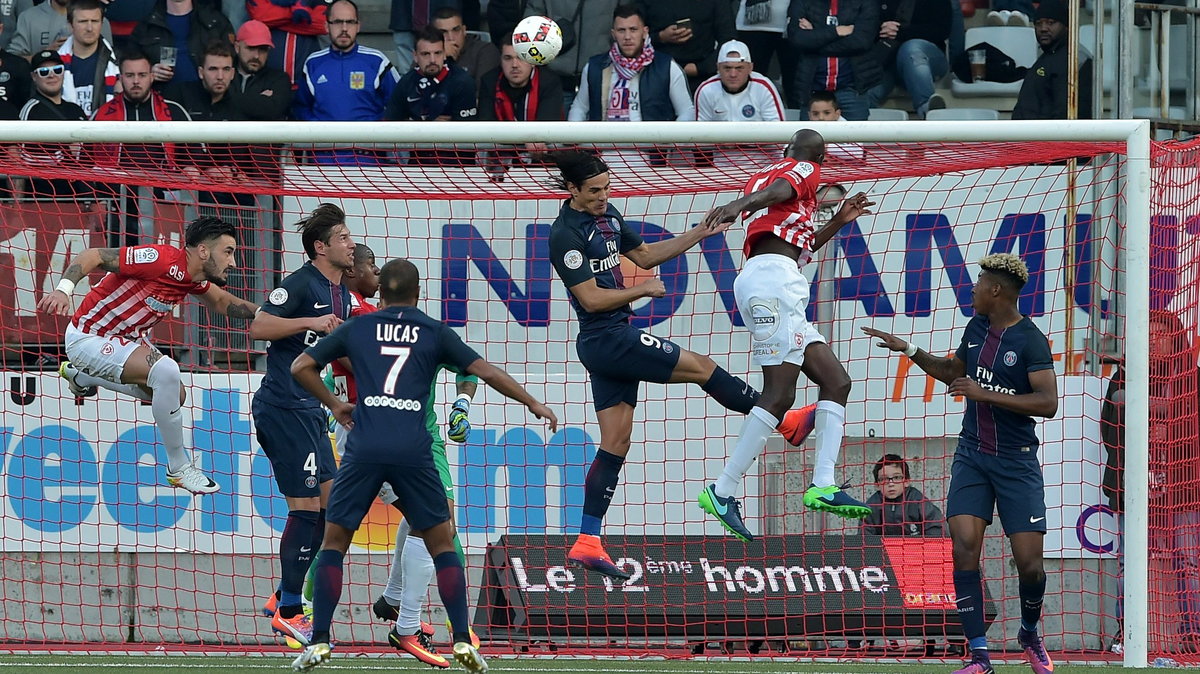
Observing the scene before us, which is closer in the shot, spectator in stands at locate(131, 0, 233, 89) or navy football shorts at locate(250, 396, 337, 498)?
navy football shorts at locate(250, 396, 337, 498)

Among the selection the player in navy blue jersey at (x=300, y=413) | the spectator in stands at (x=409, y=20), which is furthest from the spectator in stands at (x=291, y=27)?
the player in navy blue jersey at (x=300, y=413)

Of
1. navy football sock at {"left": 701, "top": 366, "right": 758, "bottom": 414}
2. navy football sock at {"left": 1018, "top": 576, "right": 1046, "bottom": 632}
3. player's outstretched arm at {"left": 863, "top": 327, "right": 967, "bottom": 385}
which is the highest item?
player's outstretched arm at {"left": 863, "top": 327, "right": 967, "bottom": 385}

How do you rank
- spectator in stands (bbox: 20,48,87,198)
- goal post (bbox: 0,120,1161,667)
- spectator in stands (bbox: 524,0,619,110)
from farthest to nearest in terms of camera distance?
spectator in stands (bbox: 524,0,619,110)
spectator in stands (bbox: 20,48,87,198)
goal post (bbox: 0,120,1161,667)

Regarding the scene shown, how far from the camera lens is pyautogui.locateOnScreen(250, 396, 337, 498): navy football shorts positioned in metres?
9.34

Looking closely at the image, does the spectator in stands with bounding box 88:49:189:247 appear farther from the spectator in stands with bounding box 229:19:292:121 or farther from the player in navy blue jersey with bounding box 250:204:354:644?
the player in navy blue jersey with bounding box 250:204:354:644

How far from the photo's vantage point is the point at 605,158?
11.1m

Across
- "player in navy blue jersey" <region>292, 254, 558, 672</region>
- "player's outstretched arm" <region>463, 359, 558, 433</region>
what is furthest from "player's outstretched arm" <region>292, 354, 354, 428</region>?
"player's outstretched arm" <region>463, 359, 558, 433</region>

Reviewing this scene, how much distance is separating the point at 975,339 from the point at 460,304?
4246 millimetres

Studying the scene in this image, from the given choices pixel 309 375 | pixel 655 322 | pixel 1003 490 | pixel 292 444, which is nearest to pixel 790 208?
pixel 1003 490

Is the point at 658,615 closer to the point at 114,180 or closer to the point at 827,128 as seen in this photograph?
the point at 827,128

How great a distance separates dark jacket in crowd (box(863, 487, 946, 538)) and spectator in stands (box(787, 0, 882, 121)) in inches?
125

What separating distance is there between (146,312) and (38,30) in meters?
4.78

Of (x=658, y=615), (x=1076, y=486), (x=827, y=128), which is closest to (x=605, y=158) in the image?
(x=827, y=128)

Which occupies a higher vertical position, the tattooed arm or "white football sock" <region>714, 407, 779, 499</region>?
the tattooed arm
